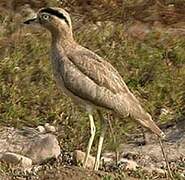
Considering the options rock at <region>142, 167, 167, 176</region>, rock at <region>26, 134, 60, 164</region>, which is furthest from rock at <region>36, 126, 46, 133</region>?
rock at <region>142, 167, 167, 176</region>

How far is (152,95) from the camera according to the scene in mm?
11234

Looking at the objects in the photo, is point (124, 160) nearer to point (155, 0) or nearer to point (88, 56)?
point (88, 56)

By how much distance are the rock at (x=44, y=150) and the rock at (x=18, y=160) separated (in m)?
0.19

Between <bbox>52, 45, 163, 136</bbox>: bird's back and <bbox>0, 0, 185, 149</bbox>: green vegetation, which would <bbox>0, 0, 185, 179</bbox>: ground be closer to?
<bbox>0, 0, 185, 149</bbox>: green vegetation

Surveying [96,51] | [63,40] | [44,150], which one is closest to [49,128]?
[44,150]

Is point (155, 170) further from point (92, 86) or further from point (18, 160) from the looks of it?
point (18, 160)

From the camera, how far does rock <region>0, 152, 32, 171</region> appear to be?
8219 mm

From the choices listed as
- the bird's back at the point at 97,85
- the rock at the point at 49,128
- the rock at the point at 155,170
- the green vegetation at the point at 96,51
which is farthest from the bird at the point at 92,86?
the rock at the point at 49,128

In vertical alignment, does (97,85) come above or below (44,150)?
above

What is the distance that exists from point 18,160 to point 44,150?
0.52 metres

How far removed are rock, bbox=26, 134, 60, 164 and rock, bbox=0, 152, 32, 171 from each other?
0.19 m

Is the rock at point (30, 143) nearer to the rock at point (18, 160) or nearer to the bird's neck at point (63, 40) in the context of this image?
the rock at point (18, 160)

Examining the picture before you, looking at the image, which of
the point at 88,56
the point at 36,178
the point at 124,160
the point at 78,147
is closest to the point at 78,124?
the point at 78,147

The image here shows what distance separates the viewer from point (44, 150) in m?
8.71
